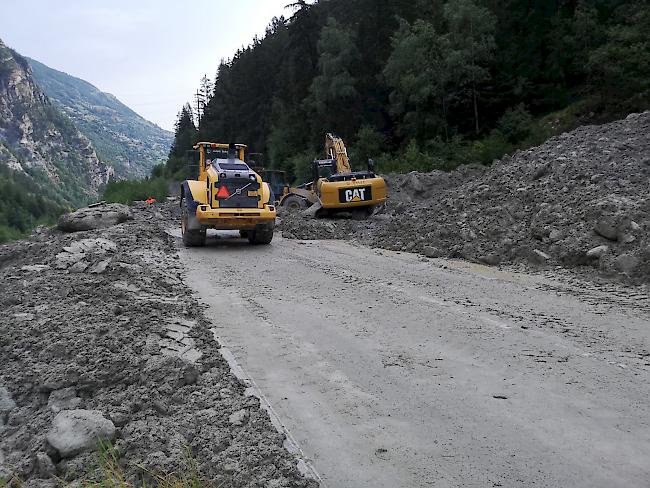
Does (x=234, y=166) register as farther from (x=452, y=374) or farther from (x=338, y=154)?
(x=452, y=374)

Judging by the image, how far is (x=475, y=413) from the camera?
150 inches

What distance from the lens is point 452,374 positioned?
14.9 ft

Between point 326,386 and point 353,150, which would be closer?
point 326,386

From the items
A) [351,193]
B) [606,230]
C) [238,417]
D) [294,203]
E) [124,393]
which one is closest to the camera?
[238,417]

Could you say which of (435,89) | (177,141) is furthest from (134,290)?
(177,141)

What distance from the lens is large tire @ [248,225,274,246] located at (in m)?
13.4

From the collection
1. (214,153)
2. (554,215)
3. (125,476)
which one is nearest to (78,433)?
(125,476)

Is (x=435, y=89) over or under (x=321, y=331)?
over

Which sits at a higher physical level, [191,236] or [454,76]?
[454,76]

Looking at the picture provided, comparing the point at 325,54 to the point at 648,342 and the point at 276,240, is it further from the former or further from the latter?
the point at 648,342

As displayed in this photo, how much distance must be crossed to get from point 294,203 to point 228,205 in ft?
31.4

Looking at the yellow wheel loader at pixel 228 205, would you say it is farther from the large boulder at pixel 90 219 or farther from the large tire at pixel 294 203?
the large tire at pixel 294 203

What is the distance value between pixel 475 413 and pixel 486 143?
95.1 ft

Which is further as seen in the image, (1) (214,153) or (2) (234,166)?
(1) (214,153)
